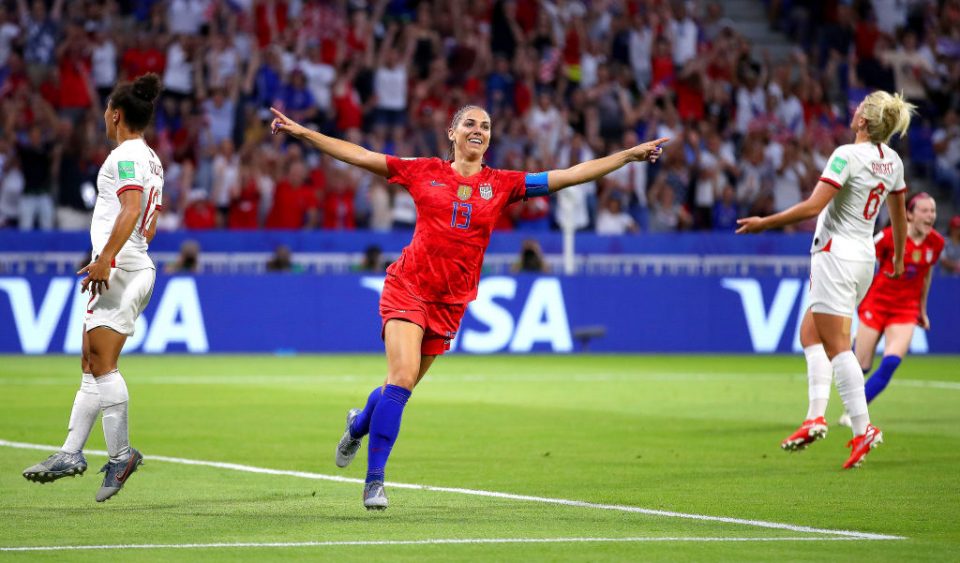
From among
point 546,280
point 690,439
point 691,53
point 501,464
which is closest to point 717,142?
point 691,53

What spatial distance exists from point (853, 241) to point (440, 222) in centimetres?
349

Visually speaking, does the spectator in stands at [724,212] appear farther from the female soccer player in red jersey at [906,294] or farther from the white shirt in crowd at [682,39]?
the female soccer player in red jersey at [906,294]

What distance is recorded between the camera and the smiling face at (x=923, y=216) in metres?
14.1

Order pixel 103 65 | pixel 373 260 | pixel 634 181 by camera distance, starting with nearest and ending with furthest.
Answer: pixel 373 260 → pixel 103 65 → pixel 634 181

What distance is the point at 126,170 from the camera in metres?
9.01

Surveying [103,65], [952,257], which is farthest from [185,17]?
[952,257]

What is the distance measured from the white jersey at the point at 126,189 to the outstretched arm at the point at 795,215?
3.55 meters

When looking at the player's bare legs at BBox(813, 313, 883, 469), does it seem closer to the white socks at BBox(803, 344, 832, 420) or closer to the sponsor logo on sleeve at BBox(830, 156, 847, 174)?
the white socks at BBox(803, 344, 832, 420)

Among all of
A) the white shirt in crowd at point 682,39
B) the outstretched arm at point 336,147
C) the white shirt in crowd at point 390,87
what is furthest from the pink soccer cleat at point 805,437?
the white shirt in crowd at point 682,39

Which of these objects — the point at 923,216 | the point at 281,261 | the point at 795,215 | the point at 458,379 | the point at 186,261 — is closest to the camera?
the point at 795,215

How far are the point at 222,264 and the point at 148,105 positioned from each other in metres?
14.4

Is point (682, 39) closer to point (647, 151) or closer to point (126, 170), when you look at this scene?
point (647, 151)

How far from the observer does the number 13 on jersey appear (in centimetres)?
905

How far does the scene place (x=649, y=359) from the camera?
23.3 m
